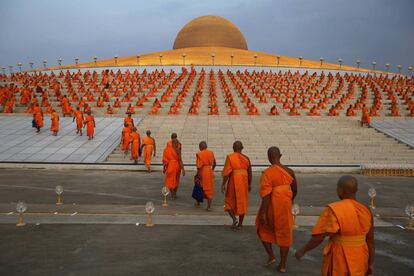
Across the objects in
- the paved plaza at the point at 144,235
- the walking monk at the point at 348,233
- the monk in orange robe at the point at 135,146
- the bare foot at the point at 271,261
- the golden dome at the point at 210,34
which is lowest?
the paved plaza at the point at 144,235

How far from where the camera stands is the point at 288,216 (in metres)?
5.04

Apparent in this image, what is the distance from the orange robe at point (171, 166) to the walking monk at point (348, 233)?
5855 mm

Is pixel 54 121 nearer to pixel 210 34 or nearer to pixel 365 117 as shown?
pixel 365 117

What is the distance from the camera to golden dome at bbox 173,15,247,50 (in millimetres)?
68750

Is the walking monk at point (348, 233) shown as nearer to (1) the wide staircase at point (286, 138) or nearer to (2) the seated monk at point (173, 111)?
(1) the wide staircase at point (286, 138)

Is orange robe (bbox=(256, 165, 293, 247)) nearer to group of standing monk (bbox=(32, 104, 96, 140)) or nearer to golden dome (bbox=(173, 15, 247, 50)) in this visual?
group of standing monk (bbox=(32, 104, 96, 140))

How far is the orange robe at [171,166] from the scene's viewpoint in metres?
9.32

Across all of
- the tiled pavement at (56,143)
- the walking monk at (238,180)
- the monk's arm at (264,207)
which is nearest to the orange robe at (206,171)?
the walking monk at (238,180)

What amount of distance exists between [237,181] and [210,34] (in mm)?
65218

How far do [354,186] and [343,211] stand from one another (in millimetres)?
277

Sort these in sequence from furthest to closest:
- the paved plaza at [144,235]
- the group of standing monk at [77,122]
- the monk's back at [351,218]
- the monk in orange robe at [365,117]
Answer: the monk in orange robe at [365,117]
the group of standing monk at [77,122]
the paved plaza at [144,235]
the monk's back at [351,218]

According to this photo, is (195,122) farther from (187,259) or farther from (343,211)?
(343,211)

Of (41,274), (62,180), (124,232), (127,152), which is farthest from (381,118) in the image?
(41,274)

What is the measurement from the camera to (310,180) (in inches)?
470
